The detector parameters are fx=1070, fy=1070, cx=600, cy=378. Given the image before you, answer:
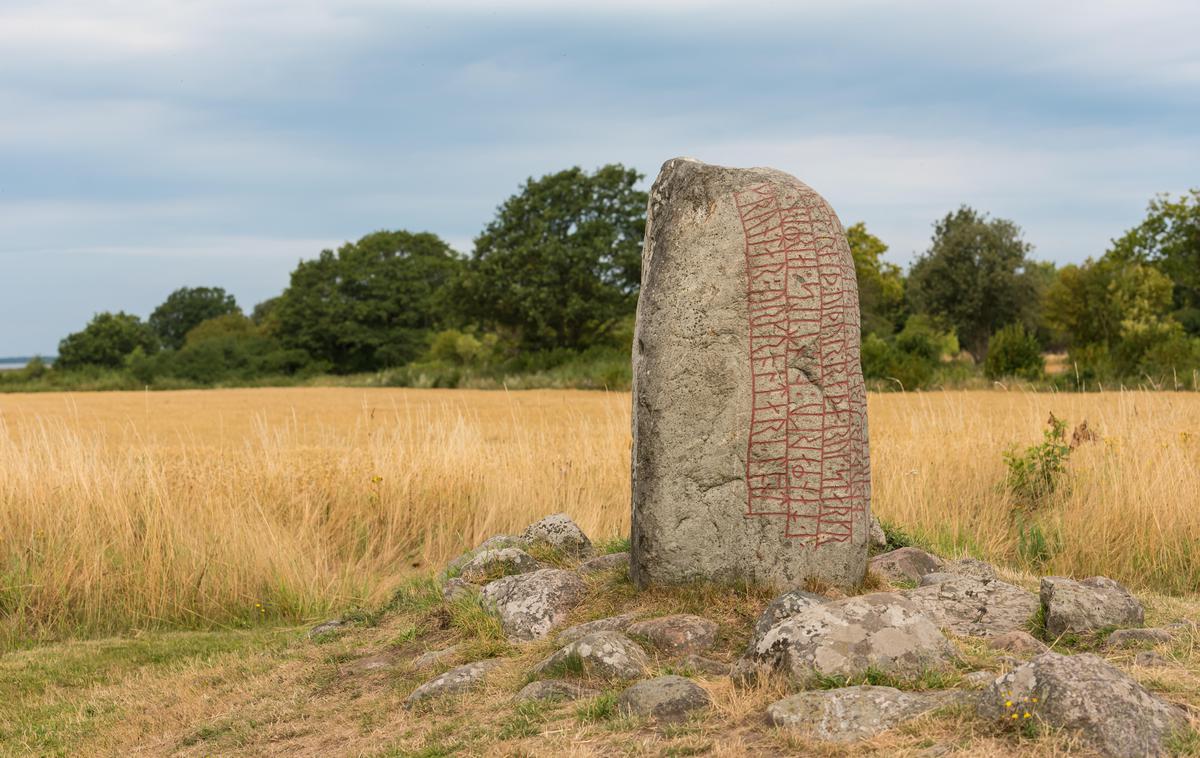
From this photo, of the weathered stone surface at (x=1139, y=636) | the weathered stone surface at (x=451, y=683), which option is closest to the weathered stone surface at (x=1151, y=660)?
the weathered stone surface at (x=1139, y=636)

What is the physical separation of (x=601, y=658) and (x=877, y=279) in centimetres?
5340

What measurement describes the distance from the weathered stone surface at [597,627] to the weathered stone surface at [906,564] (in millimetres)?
1821

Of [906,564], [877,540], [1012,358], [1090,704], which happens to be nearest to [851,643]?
[1090,704]

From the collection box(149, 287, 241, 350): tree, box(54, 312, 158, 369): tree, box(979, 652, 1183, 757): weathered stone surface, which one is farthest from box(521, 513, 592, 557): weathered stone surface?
box(149, 287, 241, 350): tree

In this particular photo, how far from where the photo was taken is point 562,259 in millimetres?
35094

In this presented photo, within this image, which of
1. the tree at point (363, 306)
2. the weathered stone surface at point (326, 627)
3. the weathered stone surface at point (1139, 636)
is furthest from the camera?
the tree at point (363, 306)

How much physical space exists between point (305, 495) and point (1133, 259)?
48047 millimetres

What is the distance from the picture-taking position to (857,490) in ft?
20.6

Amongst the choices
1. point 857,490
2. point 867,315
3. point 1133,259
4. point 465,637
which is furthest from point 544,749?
point 1133,259

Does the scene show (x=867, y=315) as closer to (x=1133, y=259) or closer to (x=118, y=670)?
(x=1133, y=259)

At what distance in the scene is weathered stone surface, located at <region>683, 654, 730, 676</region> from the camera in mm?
5172

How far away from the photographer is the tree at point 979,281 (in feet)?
145

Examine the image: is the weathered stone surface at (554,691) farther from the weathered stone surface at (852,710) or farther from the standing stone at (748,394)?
the standing stone at (748,394)

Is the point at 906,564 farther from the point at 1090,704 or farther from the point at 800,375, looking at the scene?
the point at 1090,704
